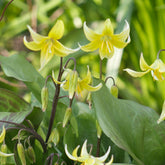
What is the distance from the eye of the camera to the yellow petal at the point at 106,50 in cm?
67

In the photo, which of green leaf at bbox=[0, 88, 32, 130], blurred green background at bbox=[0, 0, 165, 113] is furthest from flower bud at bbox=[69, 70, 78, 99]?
blurred green background at bbox=[0, 0, 165, 113]

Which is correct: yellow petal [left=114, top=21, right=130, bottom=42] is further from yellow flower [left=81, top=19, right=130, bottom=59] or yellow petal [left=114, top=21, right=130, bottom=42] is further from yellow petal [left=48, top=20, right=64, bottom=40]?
yellow petal [left=48, top=20, right=64, bottom=40]

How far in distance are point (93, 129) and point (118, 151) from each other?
0.29 feet

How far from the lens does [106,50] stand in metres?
0.69

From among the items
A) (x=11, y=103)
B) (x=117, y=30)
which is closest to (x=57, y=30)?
(x=11, y=103)

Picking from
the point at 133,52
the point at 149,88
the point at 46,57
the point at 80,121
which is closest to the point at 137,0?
the point at 133,52

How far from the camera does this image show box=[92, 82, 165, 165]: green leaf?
2.19 feet

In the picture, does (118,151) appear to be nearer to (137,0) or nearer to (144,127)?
(144,127)

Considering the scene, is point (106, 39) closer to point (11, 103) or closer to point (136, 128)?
point (136, 128)

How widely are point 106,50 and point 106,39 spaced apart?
1.6 inches

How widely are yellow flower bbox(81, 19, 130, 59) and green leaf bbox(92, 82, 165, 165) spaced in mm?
91

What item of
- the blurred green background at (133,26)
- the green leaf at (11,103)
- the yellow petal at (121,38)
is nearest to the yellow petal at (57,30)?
the yellow petal at (121,38)

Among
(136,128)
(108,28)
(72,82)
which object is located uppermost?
(108,28)

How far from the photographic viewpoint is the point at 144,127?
0.71m
